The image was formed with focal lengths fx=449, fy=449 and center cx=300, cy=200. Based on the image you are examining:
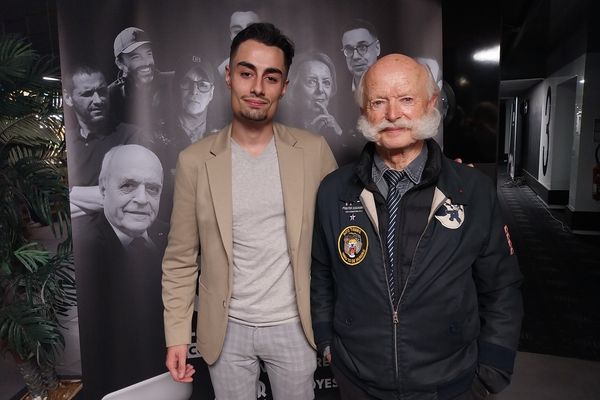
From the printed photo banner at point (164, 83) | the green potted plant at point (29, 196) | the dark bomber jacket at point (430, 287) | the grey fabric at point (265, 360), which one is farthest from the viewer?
the green potted plant at point (29, 196)

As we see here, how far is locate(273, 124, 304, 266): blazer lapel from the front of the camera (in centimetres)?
150

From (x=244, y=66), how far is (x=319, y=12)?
866mm

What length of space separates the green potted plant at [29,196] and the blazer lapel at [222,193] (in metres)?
1.47

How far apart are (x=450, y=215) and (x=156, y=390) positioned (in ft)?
3.97

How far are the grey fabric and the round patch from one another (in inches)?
15.4

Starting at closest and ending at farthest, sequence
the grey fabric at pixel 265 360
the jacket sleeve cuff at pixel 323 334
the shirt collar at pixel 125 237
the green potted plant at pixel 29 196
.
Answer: the jacket sleeve cuff at pixel 323 334, the grey fabric at pixel 265 360, the shirt collar at pixel 125 237, the green potted plant at pixel 29 196

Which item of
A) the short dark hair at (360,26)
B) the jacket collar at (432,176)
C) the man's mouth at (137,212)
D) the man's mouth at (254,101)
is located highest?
the short dark hair at (360,26)

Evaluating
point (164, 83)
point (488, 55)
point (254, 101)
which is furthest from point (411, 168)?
point (488, 55)

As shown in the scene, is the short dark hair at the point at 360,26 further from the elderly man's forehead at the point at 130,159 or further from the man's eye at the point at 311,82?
the elderly man's forehead at the point at 130,159

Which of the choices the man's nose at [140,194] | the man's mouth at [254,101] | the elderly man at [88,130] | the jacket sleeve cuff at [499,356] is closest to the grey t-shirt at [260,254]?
the man's mouth at [254,101]

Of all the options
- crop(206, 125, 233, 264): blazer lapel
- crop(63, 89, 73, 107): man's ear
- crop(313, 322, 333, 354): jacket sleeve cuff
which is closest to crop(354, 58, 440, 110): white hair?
crop(206, 125, 233, 264): blazer lapel

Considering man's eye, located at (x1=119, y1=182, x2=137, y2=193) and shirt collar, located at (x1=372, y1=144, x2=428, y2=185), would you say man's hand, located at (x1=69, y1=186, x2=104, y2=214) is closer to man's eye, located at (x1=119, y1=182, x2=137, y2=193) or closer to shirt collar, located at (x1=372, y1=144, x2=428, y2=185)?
man's eye, located at (x1=119, y1=182, x2=137, y2=193)

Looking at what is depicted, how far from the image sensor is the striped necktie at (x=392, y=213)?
4.12ft

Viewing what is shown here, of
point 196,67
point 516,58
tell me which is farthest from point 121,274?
point 516,58
